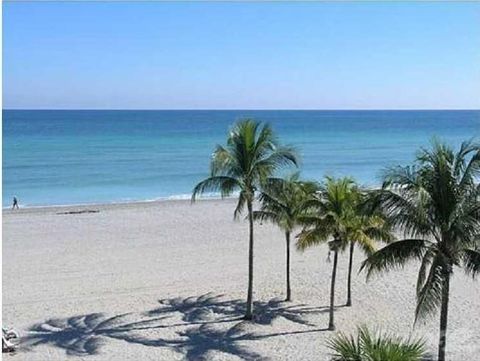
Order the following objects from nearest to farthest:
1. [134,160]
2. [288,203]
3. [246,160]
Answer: [246,160] < [288,203] < [134,160]

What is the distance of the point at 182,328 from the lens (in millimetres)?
13477

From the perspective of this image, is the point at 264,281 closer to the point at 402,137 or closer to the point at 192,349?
the point at 192,349

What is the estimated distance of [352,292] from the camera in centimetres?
1631

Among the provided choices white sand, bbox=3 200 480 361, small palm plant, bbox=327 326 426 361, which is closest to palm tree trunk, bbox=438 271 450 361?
small palm plant, bbox=327 326 426 361

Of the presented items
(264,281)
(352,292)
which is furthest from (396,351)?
(264,281)

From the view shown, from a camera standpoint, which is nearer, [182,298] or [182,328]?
[182,328]

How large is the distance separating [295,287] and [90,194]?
24711mm

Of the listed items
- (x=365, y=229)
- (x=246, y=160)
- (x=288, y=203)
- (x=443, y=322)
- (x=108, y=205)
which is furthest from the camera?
(x=108, y=205)

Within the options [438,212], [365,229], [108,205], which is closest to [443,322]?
[438,212]

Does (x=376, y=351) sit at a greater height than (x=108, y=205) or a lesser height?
lesser

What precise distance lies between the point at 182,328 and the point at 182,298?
227cm

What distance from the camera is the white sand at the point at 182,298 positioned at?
12422mm

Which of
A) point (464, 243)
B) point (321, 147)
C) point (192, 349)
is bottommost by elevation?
point (192, 349)

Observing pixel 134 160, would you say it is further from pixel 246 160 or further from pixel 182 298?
pixel 246 160
